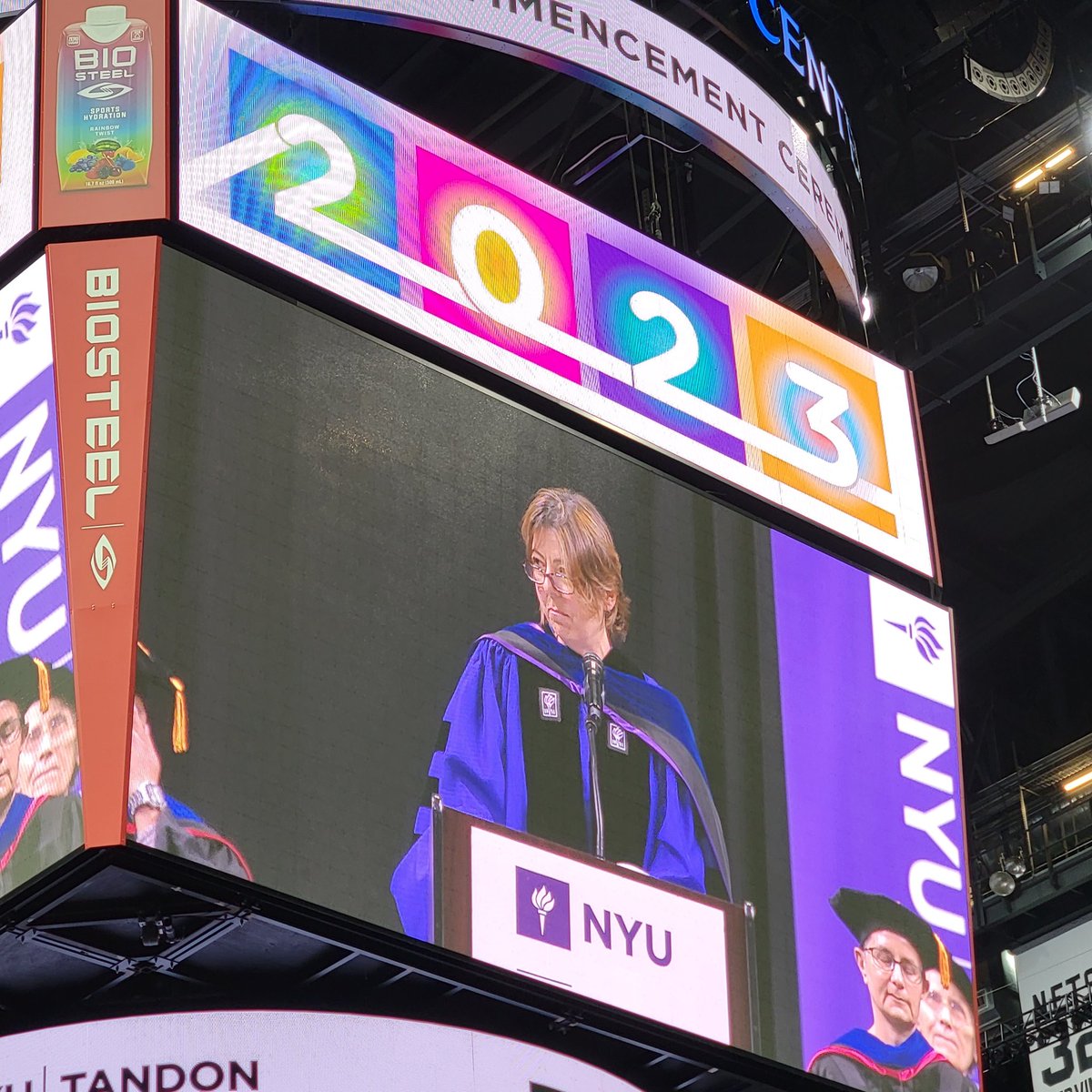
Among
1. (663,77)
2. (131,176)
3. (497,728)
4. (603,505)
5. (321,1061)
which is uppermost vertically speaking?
(663,77)

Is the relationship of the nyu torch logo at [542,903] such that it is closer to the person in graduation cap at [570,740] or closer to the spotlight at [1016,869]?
the person in graduation cap at [570,740]

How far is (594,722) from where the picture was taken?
30.4ft

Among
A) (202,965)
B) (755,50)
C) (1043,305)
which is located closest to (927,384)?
(1043,305)

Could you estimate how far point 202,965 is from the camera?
8.65 meters

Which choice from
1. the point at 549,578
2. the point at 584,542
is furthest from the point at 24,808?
the point at 584,542

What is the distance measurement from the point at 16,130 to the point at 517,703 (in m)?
3.06

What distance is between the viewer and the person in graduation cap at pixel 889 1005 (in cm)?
957

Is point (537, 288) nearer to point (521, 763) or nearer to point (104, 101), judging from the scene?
point (104, 101)

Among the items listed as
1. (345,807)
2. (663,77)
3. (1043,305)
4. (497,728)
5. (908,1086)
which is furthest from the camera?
(1043,305)

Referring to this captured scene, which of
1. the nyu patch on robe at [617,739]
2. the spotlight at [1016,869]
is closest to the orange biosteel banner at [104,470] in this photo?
the nyu patch on robe at [617,739]

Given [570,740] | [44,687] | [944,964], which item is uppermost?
[570,740]

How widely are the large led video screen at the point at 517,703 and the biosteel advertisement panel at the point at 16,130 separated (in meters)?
0.76

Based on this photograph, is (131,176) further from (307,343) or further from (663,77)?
(663,77)

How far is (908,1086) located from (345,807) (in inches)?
115
